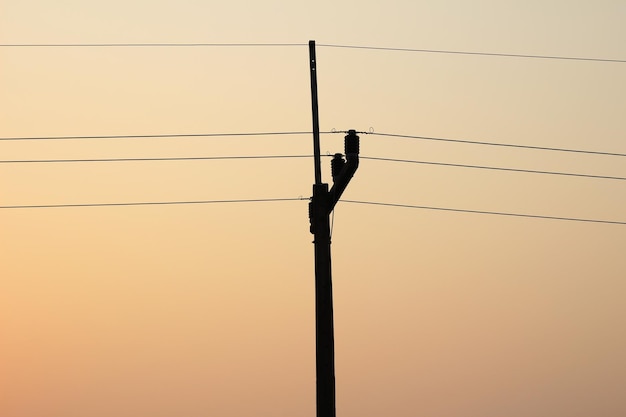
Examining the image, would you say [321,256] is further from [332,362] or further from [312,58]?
[312,58]

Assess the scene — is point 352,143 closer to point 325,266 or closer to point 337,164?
point 337,164

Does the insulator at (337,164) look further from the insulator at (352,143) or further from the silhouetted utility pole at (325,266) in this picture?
the insulator at (352,143)

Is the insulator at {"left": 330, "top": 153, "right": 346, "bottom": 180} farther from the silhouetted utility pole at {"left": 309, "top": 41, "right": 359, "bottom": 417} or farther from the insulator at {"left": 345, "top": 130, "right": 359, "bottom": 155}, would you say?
the insulator at {"left": 345, "top": 130, "right": 359, "bottom": 155}

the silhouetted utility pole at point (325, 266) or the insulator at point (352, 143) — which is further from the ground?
the insulator at point (352, 143)

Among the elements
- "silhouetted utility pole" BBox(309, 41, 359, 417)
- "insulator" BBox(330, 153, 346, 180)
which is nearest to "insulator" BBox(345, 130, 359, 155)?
"silhouetted utility pole" BBox(309, 41, 359, 417)

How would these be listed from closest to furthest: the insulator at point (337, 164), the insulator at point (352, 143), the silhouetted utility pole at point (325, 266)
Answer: the silhouetted utility pole at point (325, 266) < the insulator at point (352, 143) < the insulator at point (337, 164)

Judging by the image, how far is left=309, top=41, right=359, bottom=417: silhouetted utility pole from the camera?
2423cm

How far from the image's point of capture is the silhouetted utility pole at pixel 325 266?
79.5 ft

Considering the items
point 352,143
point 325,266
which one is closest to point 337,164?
point 352,143

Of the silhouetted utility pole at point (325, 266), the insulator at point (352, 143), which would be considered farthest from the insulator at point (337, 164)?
the insulator at point (352, 143)

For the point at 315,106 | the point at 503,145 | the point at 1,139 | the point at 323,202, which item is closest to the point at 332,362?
the point at 323,202

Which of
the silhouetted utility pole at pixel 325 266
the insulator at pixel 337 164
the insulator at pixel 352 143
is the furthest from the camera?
the insulator at pixel 337 164

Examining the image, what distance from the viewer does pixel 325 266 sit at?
24625 millimetres

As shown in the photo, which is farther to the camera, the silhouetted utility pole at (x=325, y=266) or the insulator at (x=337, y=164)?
the insulator at (x=337, y=164)
